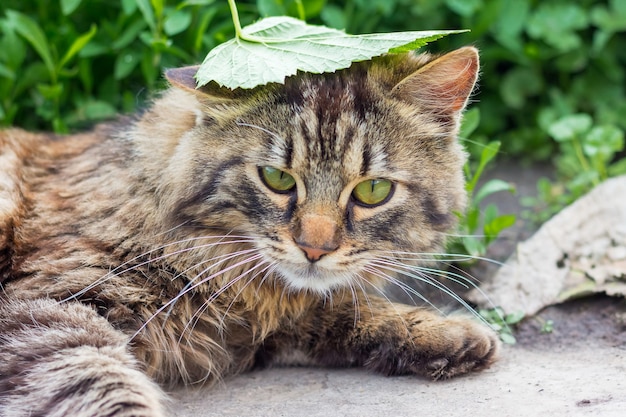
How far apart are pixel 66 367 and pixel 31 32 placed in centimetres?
184

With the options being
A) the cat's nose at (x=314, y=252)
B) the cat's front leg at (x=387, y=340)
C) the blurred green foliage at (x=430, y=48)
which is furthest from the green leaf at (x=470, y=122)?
the cat's nose at (x=314, y=252)

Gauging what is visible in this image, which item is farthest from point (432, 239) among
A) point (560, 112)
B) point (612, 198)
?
point (560, 112)

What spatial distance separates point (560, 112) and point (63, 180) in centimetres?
265

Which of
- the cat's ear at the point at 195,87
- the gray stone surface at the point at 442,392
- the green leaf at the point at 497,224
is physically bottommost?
the gray stone surface at the point at 442,392

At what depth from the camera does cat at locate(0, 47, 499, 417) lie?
2369mm

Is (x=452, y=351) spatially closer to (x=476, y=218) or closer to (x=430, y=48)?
(x=476, y=218)

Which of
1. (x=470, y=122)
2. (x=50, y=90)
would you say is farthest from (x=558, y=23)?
(x=50, y=90)

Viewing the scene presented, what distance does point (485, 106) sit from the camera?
4367mm

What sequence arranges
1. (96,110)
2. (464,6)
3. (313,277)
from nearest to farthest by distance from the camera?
1. (313,277)
2. (96,110)
3. (464,6)

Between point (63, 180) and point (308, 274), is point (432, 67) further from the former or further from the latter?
point (63, 180)

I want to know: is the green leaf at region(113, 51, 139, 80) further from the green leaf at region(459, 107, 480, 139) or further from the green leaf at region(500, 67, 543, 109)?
the green leaf at region(500, 67, 543, 109)

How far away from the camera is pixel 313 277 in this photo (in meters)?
2.42

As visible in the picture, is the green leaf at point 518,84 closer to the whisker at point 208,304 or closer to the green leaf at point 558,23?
the green leaf at point 558,23

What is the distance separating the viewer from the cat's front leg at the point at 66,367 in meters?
2.09
